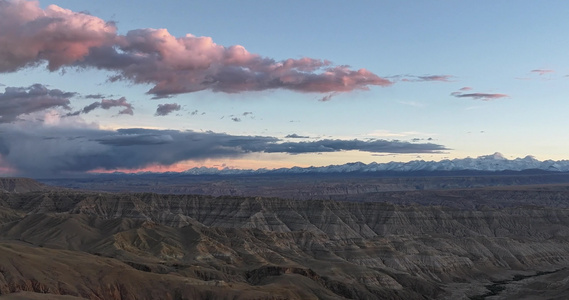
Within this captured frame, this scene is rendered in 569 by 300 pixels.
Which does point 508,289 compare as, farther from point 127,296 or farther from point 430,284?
point 127,296

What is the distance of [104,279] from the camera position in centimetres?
13688

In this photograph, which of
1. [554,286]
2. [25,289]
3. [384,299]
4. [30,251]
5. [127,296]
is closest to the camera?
[25,289]

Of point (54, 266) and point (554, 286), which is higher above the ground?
point (54, 266)

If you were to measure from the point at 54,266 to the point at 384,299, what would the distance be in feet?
293

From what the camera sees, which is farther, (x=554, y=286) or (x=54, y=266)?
(x=554, y=286)

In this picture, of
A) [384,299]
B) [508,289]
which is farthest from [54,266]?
[508,289]

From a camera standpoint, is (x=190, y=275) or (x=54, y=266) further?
(x=190, y=275)

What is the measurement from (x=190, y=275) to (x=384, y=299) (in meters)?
55.9

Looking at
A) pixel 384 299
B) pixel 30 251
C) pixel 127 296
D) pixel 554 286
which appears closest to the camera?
pixel 127 296

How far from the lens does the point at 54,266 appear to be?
137 metres

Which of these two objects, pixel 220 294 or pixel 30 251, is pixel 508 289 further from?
pixel 30 251

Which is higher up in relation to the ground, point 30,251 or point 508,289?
point 30,251

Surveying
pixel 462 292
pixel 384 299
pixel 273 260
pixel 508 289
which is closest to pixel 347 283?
pixel 384 299

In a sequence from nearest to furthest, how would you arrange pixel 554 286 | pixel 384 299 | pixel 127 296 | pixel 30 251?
1. pixel 127 296
2. pixel 30 251
3. pixel 384 299
4. pixel 554 286
